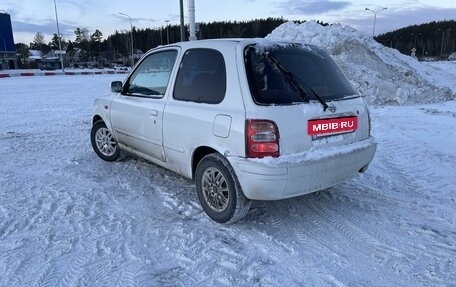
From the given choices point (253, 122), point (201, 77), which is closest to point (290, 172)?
point (253, 122)

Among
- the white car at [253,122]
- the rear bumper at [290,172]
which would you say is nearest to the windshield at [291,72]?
the white car at [253,122]

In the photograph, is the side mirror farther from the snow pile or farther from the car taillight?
the snow pile

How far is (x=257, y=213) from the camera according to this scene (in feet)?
13.5

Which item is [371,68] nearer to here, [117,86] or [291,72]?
[117,86]

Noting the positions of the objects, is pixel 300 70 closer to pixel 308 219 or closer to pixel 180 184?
pixel 308 219

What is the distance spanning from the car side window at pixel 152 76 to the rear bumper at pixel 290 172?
5.17 feet

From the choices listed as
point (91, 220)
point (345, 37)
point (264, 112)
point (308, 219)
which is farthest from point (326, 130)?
point (345, 37)

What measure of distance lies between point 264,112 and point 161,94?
64.9 inches

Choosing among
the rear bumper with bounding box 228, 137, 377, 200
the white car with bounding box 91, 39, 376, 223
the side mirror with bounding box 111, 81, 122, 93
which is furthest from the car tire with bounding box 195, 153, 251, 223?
the side mirror with bounding box 111, 81, 122, 93

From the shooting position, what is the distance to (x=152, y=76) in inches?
192

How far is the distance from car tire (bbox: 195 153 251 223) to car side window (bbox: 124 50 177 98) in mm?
1178

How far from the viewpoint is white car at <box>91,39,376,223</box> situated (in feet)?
11.0

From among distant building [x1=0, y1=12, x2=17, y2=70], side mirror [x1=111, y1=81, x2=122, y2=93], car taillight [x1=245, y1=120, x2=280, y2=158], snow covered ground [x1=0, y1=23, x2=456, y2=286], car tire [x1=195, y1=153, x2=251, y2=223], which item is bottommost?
snow covered ground [x1=0, y1=23, x2=456, y2=286]

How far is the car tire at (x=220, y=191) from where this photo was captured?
3615 mm
